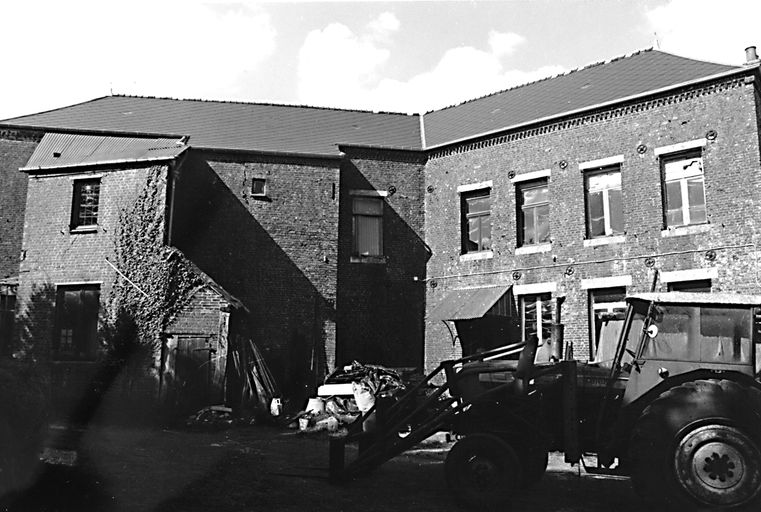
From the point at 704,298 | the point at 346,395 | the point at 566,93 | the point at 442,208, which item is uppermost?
the point at 566,93

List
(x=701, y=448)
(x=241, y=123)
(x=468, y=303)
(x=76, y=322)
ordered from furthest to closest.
A: 1. (x=241, y=123)
2. (x=468, y=303)
3. (x=76, y=322)
4. (x=701, y=448)

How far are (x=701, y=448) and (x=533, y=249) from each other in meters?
10.7

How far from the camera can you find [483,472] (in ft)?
24.2

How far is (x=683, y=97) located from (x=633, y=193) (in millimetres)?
2474

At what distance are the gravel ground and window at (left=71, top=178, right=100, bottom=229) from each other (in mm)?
→ 6991

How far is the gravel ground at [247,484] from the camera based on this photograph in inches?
281

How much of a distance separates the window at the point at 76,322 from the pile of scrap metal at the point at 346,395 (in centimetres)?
567

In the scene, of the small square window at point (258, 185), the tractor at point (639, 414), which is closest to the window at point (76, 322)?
the small square window at point (258, 185)

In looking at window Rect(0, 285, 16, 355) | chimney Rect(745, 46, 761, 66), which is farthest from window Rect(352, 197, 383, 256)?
chimney Rect(745, 46, 761, 66)

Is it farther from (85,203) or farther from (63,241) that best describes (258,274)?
(63,241)

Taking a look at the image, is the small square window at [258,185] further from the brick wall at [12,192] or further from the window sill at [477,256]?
the brick wall at [12,192]

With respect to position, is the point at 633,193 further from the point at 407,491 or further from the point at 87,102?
the point at 87,102

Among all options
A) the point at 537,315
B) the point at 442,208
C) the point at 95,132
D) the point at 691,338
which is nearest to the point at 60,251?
the point at 95,132

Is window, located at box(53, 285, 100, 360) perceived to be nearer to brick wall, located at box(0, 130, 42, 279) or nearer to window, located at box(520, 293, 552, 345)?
brick wall, located at box(0, 130, 42, 279)
